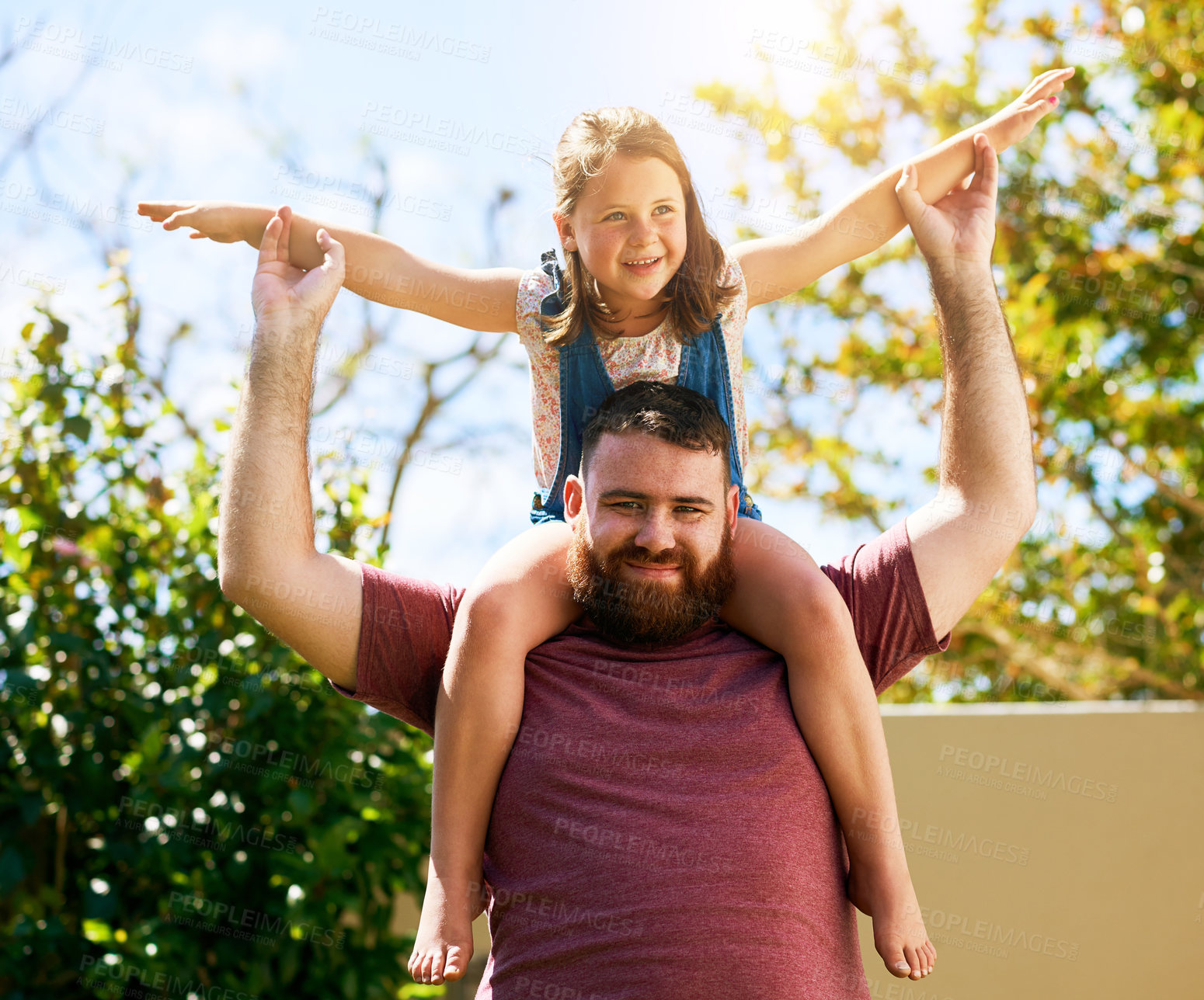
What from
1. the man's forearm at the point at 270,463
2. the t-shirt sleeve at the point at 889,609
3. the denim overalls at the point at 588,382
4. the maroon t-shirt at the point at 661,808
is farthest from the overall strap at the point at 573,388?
the t-shirt sleeve at the point at 889,609

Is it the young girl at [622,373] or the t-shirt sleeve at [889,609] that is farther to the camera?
the t-shirt sleeve at [889,609]

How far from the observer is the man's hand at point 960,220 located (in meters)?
2.05

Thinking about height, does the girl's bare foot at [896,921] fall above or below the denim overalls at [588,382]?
below

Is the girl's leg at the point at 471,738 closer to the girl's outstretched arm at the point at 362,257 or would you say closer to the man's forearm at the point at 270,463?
the man's forearm at the point at 270,463

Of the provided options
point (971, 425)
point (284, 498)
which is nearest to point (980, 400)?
point (971, 425)

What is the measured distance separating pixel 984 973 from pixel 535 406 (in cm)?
300

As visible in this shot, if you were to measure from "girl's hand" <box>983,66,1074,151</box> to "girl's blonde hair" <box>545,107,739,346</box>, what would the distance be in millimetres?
586

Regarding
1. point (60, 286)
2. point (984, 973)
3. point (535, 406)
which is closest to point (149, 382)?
point (60, 286)

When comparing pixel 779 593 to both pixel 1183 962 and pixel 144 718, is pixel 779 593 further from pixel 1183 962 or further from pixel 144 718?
pixel 1183 962

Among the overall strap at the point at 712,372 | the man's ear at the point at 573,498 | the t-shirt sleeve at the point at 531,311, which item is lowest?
the man's ear at the point at 573,498

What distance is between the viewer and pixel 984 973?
390 centimetres

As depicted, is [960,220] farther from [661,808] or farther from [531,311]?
[661,808]

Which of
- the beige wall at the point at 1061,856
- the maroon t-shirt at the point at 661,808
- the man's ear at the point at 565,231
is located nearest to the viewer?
the maroon t-shirt at the point at 661,808

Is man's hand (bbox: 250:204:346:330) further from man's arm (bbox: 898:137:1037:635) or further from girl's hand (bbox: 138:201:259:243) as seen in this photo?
man's arm (bbox: 898:137:1037:635)
